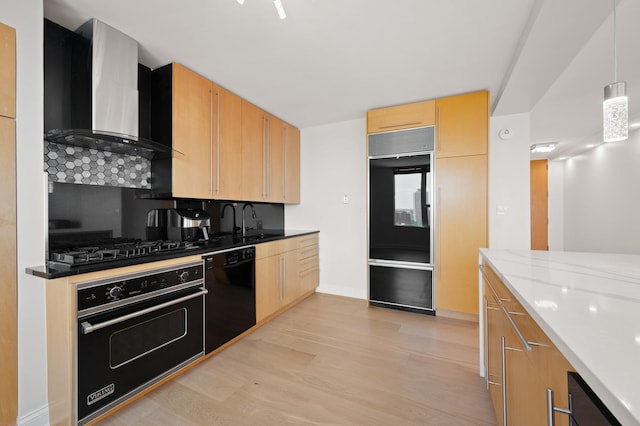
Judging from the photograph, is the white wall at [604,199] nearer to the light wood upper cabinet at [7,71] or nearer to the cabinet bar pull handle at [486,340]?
the cabinet bar pull handle at [486,340]

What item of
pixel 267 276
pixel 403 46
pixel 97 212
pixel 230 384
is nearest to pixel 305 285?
pixel 267 276

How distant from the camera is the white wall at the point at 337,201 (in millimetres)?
3656

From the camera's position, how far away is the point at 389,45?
204 centimetres

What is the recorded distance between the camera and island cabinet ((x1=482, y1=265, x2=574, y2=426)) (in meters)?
0.66

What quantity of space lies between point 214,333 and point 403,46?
8.92ft

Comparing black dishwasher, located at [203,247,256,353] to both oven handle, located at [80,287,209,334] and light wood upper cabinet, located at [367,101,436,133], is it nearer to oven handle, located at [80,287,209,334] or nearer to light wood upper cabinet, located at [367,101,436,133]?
oven handle, located at [80,287,209,334]

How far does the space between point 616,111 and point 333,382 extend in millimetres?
2240

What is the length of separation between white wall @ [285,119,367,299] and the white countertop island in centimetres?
234

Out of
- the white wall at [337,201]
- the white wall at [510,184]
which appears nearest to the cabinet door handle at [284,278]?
the white wall at [337,201]

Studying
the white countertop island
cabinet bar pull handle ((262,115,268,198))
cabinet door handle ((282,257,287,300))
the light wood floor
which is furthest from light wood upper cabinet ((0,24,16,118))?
the white countertop island

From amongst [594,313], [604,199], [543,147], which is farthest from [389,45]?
[604,199]

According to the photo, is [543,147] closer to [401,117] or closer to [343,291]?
[401,117]

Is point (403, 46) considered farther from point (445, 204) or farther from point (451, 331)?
point (451, 331)

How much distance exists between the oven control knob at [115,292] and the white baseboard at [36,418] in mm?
700
